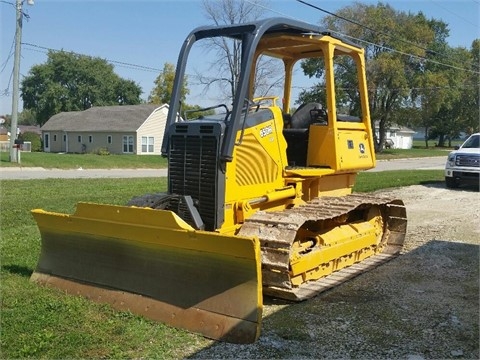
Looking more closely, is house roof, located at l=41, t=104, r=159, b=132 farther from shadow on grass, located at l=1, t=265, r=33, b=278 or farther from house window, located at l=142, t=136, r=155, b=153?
shadow on grass, located at l=1, t=265, r=33, b=278

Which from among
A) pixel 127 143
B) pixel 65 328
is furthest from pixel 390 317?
pixel 127 143

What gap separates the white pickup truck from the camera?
17297mm

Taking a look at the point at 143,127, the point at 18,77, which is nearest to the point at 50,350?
the point at 18,77

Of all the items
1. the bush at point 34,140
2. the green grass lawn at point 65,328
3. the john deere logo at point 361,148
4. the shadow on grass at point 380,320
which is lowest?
the shadow on grass at point 380,320

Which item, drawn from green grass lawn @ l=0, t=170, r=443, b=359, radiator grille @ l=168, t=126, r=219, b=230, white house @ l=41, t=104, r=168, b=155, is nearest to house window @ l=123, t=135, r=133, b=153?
white house @ l=41, t=104, r=168, b=155

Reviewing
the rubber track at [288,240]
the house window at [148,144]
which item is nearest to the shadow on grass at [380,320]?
the rubber track at [288,240]

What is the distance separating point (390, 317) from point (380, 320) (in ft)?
0.50

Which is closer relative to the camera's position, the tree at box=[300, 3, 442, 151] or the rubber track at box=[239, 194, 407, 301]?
the rubber track at box=[239, 194, 407, 301]

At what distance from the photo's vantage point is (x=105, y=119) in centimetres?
5212

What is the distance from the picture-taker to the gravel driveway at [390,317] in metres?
4.46

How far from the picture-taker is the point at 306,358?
4.29 m

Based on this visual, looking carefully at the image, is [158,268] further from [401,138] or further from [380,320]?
[401,138]

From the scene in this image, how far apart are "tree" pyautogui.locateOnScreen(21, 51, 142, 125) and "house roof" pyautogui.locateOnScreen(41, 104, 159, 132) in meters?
16.6

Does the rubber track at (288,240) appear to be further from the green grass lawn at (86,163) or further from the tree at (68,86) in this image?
the tree at (68,86)
